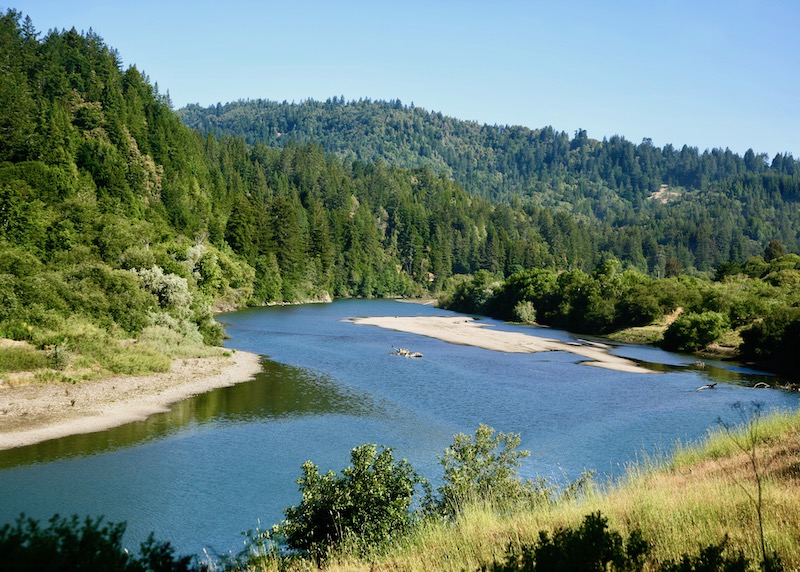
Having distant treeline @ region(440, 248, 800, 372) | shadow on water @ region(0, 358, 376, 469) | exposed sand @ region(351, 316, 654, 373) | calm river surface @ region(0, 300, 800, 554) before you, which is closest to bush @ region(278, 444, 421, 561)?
calm river surface @ region(0, 300, 800, 554)

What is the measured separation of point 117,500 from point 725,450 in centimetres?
2241

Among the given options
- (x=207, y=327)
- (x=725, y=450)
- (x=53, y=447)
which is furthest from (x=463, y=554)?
(x=207, y=327)

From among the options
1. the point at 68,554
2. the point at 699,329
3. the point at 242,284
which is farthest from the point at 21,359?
the point at 242,284

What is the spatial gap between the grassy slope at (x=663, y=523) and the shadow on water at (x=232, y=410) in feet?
73.3

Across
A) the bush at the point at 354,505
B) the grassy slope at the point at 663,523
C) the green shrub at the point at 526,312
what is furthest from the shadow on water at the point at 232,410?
the green shrub at the point at 526,312

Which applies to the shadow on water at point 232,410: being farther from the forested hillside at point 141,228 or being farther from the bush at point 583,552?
the bush at point 583,552

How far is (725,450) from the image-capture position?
17672 millimetres

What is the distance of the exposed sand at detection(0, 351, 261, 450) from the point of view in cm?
3382

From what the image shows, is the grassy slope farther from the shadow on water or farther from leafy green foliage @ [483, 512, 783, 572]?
the shadow on water

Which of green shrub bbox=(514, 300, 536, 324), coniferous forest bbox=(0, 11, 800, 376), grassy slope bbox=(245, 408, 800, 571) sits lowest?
green shrub bbox=(514, 300, 536, 324)

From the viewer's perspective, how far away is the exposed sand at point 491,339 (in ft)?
223

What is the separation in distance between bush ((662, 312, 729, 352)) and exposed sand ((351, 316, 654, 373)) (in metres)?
8.72

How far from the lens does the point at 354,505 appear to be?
17.8m

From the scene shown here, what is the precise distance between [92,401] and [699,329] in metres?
64.9
